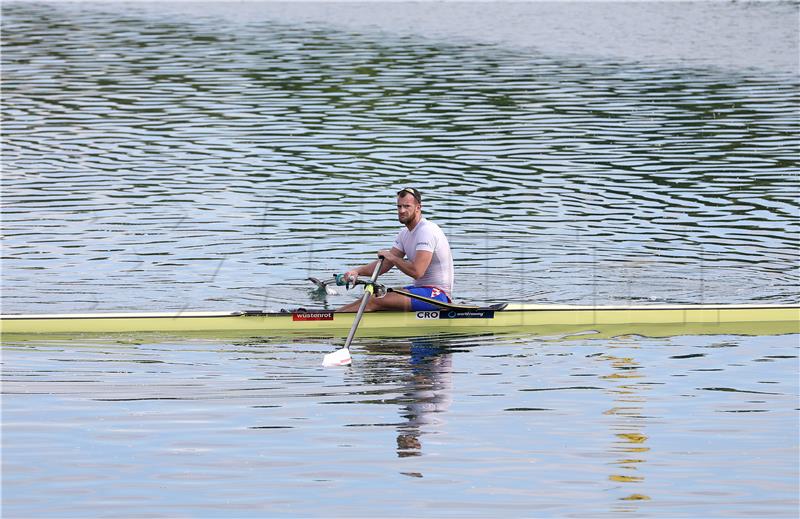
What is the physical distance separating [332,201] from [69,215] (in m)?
5.05

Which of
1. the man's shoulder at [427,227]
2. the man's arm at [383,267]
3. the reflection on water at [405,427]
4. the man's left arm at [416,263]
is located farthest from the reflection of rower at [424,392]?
the man's shoulder at [427,227]

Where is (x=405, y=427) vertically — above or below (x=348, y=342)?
below

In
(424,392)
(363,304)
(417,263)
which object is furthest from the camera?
(417,263)

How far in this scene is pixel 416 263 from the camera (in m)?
16.1

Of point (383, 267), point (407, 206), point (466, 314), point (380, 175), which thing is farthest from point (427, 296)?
point (380, 175)

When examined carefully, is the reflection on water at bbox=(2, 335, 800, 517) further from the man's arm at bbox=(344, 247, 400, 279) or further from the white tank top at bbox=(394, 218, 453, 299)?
the man's arm at bbox=(344, 247, 400, 279)

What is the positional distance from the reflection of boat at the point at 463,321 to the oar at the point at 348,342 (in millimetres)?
478

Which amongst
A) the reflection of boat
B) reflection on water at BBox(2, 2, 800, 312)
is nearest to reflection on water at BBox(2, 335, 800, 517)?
the reflection of boat

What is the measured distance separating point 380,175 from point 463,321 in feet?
40.1

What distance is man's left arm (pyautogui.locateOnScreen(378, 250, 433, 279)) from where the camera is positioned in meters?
16.1

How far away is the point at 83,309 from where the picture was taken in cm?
1800

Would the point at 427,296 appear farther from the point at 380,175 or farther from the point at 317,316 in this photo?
the point at 380,175

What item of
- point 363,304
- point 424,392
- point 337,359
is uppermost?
point 363,304

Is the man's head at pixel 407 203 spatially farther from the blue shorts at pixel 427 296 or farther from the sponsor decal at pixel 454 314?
the sponsor decal at pixel 454 314
